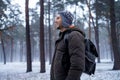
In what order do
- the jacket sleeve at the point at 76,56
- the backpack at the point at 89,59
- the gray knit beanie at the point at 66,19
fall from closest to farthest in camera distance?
the jacket sleeve at the point at 76,56
the backpack at the point at 89,59
the gray knit beanie at the point at 66,19

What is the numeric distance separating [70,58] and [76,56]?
0.31 feet

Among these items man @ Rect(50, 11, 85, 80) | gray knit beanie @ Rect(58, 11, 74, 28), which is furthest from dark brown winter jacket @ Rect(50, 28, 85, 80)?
gray knit beanie @ Rect(58, 11, 74, 28)

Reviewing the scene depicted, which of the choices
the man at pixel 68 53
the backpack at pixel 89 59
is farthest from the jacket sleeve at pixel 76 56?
the backpack at pixel 89 59

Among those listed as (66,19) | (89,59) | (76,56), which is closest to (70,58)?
(76,56)

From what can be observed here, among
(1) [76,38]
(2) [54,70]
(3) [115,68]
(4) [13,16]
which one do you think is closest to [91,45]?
(1) [76,38]

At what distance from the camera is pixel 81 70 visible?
3.33 m

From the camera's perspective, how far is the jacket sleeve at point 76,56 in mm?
3297

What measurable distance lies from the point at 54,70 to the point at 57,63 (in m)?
0.13

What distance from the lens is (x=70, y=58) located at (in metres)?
3.38

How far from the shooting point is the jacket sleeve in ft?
10.8

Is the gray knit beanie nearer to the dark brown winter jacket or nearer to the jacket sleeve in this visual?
the dark brown winter jacket

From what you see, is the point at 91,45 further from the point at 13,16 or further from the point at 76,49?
the point at 13,16

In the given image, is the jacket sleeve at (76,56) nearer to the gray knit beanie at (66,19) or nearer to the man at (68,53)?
the man at (68,53)

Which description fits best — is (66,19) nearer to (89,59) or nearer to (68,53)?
(68,53)
